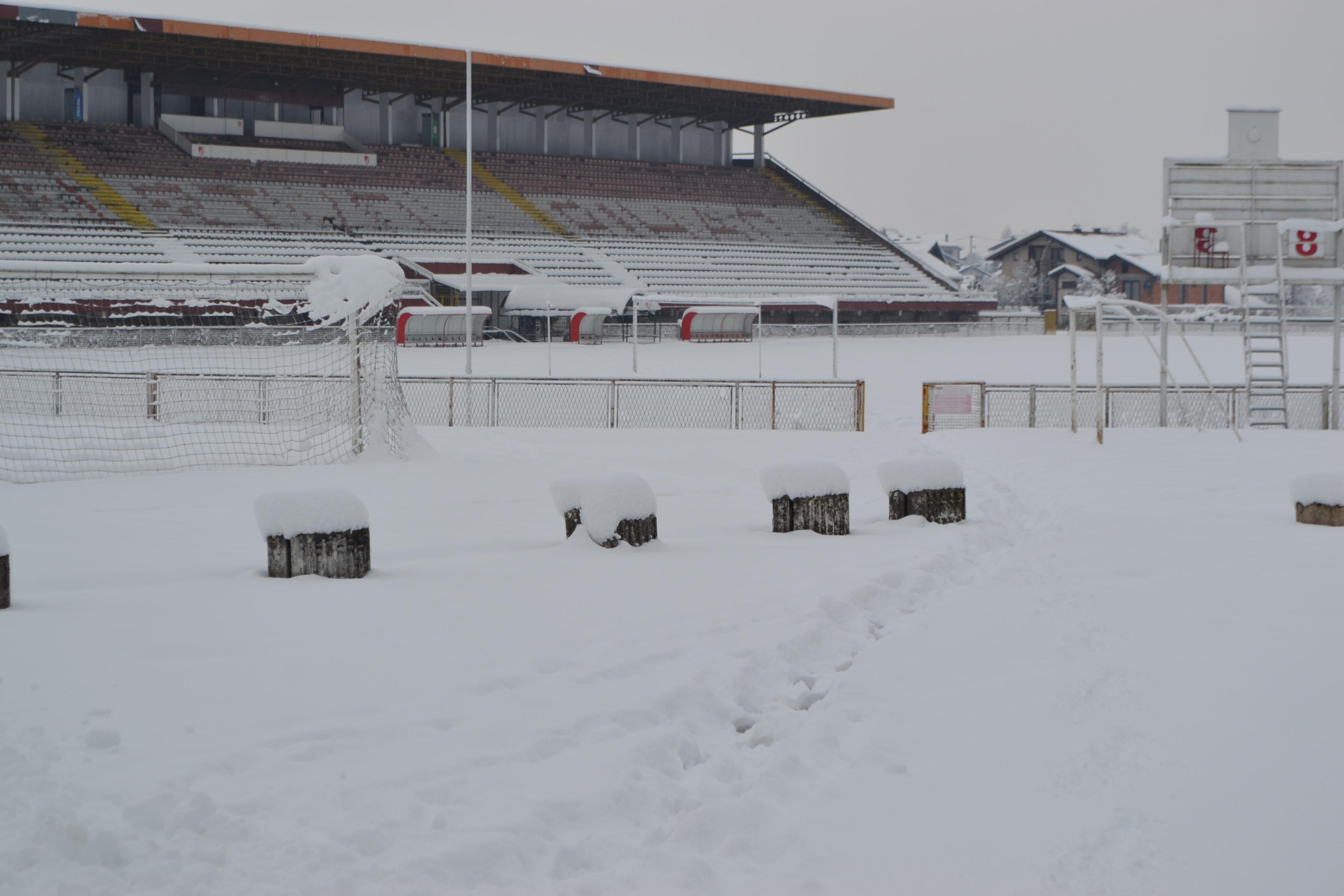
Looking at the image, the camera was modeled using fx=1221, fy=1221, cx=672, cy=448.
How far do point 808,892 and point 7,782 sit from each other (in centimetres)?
259

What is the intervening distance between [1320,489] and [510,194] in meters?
46.8

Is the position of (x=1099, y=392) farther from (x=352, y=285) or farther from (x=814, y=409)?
(x=352, y=285)

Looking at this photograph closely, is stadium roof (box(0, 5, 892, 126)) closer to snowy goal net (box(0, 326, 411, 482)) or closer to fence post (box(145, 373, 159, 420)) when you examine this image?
snowy goal net (box(0, 326, 411, 482))

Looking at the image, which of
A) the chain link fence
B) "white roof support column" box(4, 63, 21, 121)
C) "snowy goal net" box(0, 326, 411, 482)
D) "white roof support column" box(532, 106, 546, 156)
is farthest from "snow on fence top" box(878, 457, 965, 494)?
"white roof support column" box(532, 106, 546, 156)

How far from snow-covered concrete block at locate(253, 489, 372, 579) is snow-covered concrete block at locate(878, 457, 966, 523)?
490cm

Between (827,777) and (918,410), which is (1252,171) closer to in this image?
(918,410)

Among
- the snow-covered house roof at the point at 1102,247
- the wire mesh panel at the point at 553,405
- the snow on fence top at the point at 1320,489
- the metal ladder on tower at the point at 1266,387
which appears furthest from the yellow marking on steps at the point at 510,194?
the snow on fence top at the point at 1320,489

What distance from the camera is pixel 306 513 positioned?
7.48m

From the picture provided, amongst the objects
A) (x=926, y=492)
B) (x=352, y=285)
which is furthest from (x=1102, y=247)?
(x=926, y=492)

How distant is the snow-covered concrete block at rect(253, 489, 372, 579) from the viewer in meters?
7.43

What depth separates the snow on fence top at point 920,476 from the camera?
1057cm

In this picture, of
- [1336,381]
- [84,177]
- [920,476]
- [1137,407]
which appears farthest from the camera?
[84,177]

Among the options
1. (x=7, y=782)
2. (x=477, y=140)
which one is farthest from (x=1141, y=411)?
(x=477, y=140)

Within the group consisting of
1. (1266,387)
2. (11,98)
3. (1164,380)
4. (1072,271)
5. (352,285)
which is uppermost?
A: (11,98)
